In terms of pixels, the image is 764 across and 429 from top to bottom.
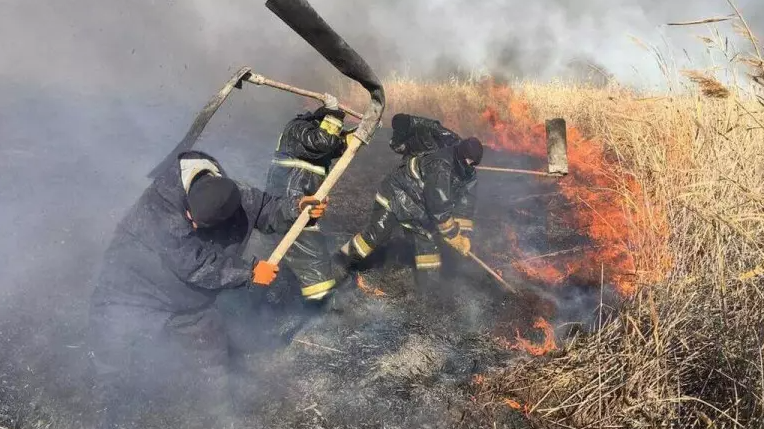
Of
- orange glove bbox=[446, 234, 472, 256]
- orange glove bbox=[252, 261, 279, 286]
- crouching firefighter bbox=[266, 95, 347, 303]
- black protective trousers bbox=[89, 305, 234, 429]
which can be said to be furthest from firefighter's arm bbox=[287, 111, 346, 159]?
black protective trousers bbox=[89, 305, 234, 429]

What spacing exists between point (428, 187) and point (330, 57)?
96.3 inches

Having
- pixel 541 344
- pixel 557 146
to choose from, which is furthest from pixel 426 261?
pixel 557 146

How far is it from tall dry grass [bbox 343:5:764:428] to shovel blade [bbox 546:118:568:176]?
1828 millimetres

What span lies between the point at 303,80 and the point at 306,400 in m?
12.5

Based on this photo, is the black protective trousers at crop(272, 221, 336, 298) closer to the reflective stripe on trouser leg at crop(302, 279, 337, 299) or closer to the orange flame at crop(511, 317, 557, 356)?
the reflective stripe on trouser leg at crop(302, 279, 337, 299)

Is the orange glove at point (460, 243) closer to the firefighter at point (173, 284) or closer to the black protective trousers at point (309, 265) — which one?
the black protective trousers at point (309, 265)

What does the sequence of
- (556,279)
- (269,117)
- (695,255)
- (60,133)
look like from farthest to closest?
→ (269,117) → (60,133) → (556,279) → (695,255)

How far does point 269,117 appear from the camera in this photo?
11.8 meters

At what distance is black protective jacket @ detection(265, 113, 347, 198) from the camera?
4930 millimetres

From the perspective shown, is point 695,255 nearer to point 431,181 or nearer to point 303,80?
point 431,181

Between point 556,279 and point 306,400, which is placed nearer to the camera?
point 306,400

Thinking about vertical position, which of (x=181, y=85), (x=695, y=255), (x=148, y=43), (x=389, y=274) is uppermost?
(x=148, y=43)

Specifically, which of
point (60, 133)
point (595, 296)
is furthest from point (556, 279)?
point (60, 133)

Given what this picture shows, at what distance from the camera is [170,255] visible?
3.31 metres
